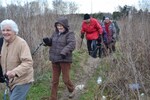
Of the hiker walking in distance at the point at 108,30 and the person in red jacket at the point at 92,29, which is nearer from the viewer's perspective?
the person in red jacket at the point at 92,29

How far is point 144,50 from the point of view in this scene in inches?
251

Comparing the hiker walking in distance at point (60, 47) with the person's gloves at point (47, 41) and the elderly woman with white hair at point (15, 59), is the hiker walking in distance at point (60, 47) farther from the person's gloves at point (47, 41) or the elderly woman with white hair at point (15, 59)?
the elderly woman with white hair at point (15, 59)

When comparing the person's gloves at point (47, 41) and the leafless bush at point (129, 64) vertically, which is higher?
the person's gloves at point (47, 41)

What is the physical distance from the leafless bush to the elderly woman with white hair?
157 cm

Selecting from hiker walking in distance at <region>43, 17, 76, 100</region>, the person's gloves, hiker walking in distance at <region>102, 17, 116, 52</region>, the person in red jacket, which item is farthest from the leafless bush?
hiker walking in distance at <region>102, 17, 116, 52</region>

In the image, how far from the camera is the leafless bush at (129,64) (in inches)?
212

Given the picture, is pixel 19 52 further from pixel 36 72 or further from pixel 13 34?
pixel 36 72

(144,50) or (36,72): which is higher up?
(144,50)

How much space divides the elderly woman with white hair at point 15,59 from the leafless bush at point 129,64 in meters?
1.57

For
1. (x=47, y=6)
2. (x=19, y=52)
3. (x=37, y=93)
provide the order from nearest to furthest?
(x=19, y=52), (x=37, y=93), (x=47, y=6)

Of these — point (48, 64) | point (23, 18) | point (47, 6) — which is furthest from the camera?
point (47, 6)

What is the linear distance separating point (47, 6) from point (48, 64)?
3474 millimetres

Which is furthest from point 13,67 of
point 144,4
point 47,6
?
point 47,6

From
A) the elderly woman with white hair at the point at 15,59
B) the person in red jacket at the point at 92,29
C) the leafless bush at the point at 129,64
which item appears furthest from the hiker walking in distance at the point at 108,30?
the elderly woman with white hair at the point at 15,59
